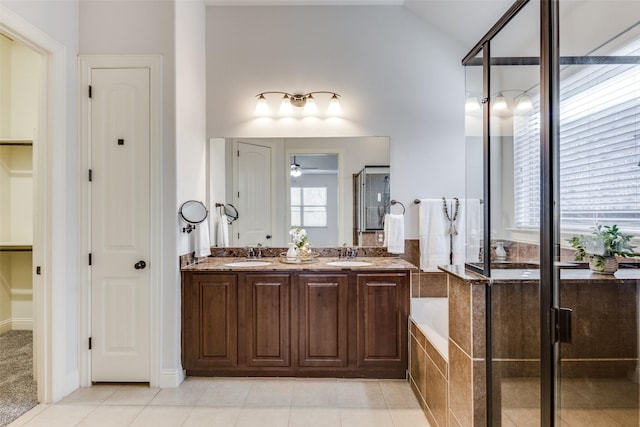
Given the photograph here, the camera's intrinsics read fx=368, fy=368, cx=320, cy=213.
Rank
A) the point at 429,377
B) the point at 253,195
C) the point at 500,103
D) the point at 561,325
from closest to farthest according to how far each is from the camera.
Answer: the point at 561,325 < the point at 500,103 < the point at 429,377 < the point at 253,195

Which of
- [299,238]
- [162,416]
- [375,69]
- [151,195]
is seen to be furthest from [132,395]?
[375,69]

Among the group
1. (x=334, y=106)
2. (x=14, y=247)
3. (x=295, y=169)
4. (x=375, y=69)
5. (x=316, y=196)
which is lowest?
(x=14, y=247)

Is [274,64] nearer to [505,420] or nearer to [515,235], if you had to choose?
[515,235]

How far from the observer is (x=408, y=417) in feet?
7.66

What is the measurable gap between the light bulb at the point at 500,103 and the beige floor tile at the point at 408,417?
1860 millimetres

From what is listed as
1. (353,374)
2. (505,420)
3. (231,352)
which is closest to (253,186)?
(231,352)

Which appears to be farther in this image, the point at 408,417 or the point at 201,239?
the point at 201,239

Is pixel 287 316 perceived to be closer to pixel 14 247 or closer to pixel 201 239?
pixel 201 239

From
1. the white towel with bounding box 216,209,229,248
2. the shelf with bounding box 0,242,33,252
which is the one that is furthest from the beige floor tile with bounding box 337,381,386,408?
the shelf with bounding box 0,242,33,252

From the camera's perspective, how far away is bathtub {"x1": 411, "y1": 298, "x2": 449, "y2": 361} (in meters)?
2.20

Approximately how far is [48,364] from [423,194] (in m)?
3.18

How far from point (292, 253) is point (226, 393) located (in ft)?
3.93

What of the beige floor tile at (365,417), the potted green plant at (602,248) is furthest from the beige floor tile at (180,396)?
the potted green plant at (602,248)

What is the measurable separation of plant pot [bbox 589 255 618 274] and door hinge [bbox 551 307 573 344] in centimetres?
22
